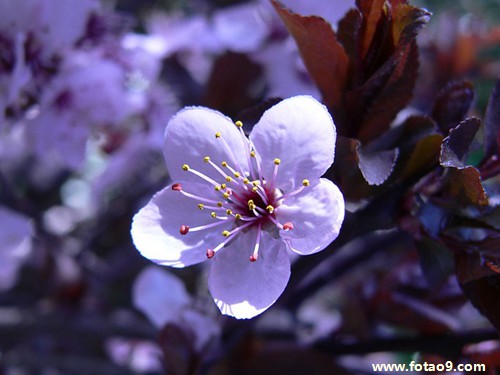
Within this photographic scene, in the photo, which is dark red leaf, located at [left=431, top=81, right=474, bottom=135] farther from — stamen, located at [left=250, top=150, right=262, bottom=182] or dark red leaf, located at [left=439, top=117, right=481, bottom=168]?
stamen, located at [left=250, top=150, right=262, bottom=182]

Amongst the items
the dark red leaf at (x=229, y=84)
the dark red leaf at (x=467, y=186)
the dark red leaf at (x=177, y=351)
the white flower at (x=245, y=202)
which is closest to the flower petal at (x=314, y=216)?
the white flower at (x=245, y=202)

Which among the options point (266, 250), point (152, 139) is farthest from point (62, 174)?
point (266, 250)

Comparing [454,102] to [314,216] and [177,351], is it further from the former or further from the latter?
[177,351]

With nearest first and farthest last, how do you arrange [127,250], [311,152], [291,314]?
1. [311,152]
2. [291,314]
3. [127,250]

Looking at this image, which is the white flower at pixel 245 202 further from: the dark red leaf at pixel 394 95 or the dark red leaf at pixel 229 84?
the dark red leaf at pixel 229 84

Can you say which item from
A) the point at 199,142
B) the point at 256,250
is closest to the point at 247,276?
the point at 256,250

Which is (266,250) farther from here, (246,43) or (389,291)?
(246,43)

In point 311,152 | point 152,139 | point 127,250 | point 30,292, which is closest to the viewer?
point 311,152
